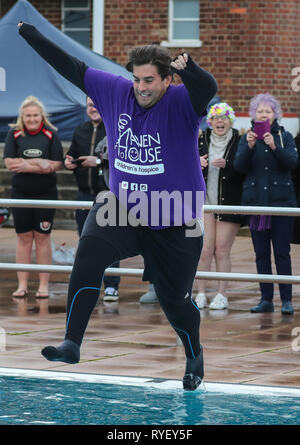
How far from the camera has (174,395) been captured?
19.9 ft

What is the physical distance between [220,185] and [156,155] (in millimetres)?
4240

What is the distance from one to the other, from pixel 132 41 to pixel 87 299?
16.6 meters

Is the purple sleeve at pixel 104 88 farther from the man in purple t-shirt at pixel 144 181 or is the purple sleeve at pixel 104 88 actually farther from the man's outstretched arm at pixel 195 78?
the man's outstretched arm at pixel 195 78

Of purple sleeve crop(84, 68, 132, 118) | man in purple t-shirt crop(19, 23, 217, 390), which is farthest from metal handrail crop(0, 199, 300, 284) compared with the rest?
purple sleeve crop(84, 68, 132, 118)

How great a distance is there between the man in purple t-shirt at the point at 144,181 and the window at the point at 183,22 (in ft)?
52.4

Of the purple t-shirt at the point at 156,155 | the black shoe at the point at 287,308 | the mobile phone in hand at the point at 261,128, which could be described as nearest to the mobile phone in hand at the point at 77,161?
the mobile phone in hand at the point at 261,128

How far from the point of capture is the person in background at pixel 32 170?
10.2 m

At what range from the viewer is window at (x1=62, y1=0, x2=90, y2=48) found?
74.8ft

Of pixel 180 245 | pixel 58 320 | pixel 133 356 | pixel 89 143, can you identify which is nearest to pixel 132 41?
pixel 89 143

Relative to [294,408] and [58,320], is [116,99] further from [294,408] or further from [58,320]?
[58,320]

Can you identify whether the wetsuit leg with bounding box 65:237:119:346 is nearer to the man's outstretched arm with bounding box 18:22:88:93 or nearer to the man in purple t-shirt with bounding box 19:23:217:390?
the man in purple t-shirt with bounding box 19:23:217:390

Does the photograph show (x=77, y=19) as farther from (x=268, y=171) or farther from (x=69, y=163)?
(x=268, y=171)

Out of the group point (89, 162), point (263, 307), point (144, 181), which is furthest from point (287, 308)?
point (144, 181)

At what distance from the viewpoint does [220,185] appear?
31.8 ft
